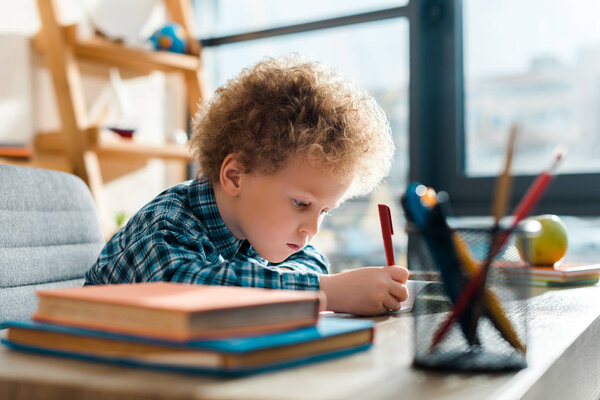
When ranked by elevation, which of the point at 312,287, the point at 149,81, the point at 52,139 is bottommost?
the point at 312,287

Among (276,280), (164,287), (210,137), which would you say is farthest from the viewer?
(210,137)

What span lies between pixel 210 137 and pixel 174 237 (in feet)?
1.10

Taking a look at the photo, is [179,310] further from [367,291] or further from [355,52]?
[355,52]

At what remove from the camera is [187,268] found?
783mm

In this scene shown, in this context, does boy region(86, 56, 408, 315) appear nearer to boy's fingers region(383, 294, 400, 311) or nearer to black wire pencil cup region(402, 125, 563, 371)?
boy's fingers region(383, 294, 400, 311)

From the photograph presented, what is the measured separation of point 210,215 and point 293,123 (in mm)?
218

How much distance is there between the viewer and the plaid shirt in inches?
31.2

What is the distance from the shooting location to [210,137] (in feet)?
3.81

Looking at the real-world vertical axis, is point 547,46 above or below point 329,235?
above

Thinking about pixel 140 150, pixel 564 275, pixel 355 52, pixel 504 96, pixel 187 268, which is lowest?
pixel 564 275

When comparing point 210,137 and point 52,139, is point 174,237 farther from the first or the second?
point 52,139

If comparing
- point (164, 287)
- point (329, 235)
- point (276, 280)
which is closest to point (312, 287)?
point (276, 280)

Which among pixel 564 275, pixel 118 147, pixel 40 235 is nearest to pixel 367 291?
pixel 564 275

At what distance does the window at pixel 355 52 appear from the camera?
245 cm
